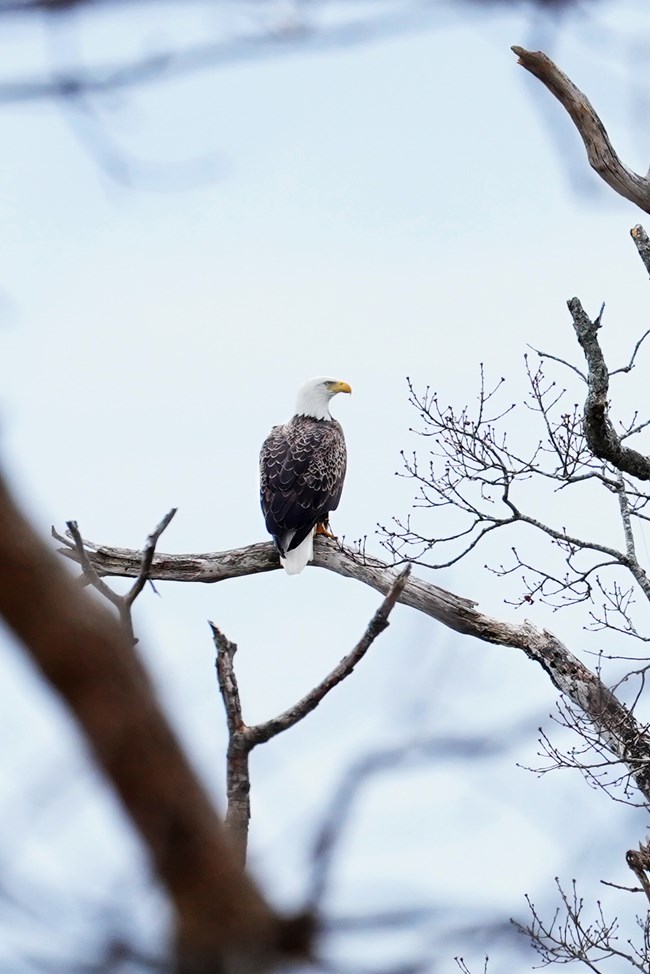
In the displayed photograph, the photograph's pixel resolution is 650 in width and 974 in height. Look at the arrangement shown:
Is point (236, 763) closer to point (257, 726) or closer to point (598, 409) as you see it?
point (257, 726)

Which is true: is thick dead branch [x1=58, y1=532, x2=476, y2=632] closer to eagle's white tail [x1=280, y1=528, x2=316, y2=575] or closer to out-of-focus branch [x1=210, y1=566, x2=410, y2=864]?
eagle's white tail [x1=280, y1=528, x2=316, y2=575]

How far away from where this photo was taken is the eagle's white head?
9961mm

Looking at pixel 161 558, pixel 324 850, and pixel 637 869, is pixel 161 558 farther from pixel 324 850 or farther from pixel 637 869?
pixel 324 850

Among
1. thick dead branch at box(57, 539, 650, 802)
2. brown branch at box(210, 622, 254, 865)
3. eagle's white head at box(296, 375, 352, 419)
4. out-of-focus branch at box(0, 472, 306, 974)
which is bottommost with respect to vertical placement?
out-of-focus branch at box(0, 472, 306, 974)

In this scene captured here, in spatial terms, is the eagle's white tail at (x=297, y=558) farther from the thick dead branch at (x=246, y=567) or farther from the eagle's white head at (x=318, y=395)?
the eagle's white head at (x=318, y=395)

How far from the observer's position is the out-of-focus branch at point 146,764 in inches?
55.1

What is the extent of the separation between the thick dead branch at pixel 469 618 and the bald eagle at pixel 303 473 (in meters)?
0.21

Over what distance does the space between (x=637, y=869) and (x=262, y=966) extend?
5531mm

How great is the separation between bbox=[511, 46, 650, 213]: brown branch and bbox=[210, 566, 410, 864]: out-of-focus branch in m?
4.92

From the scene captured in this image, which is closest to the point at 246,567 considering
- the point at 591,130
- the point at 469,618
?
the point at 469,618

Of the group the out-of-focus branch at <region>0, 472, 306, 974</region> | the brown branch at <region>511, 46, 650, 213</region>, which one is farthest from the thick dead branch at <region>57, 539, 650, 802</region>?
the out-of-focus branch at <region>0, 472, 306, 974</region>

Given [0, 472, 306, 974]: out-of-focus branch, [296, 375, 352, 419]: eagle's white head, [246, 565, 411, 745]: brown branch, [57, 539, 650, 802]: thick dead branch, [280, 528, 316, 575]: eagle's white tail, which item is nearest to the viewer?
[0, 472, 306, 974]: out-of-focus branch

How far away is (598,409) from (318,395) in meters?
3.44

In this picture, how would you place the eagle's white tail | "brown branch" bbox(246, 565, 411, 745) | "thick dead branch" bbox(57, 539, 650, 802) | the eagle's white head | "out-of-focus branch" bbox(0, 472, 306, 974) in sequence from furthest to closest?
the eagle's white head, the eagle's white tail, "thick dead branch" bbox(57, 539, 650, 802), "brown branch" bbox(246, 565, 411, 745), "out-of-focus branch" bbox(0, 472, 306, 974)
